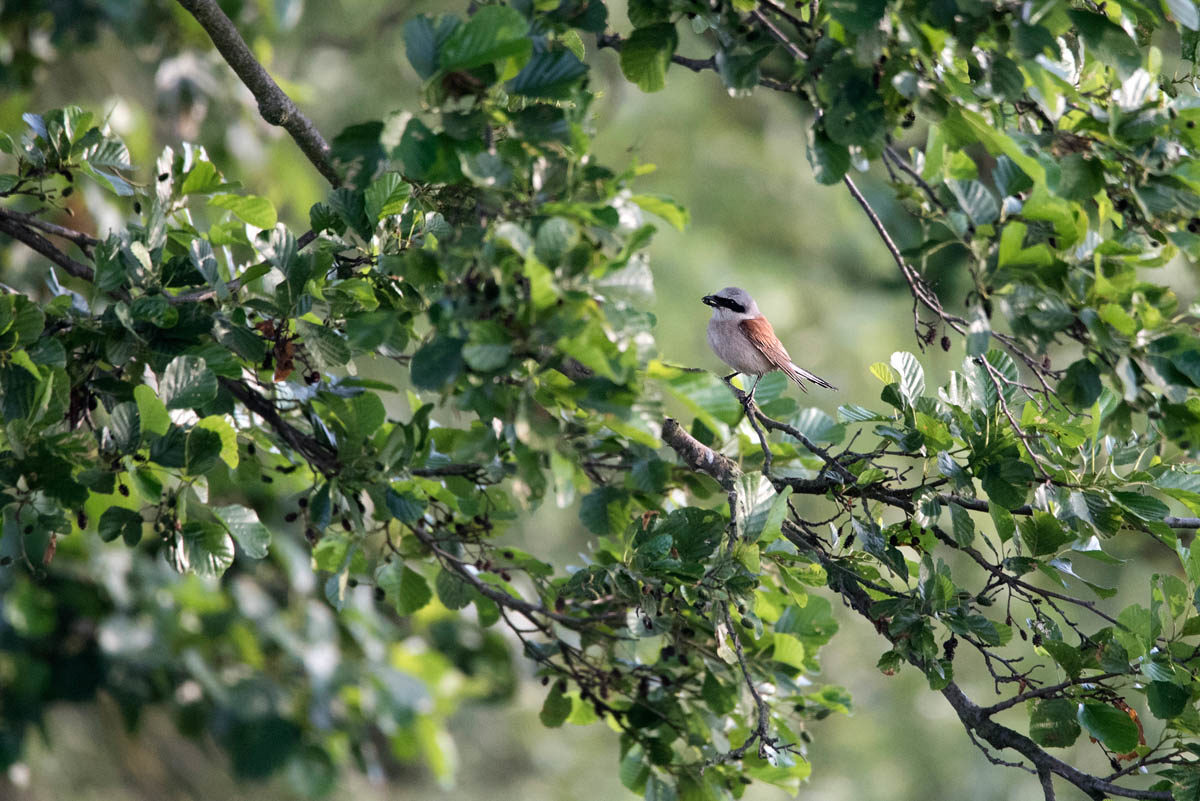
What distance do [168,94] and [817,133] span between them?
4.27 metres

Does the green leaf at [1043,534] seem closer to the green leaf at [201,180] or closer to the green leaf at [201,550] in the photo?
the green leaf at [201,550]

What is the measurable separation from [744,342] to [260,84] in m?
1.90

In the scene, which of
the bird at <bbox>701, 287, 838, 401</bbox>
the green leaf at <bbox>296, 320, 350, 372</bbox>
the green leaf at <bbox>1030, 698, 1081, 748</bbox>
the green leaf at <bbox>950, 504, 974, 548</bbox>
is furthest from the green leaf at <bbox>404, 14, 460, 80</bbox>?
the bird at <bbox>701, 287, 838, 401</bbox>

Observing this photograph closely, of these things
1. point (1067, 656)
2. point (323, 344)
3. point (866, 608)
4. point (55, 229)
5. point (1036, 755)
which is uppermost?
point (55, 229)

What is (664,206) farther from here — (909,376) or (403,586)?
(403,586)

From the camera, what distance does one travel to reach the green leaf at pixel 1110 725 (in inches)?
85.3

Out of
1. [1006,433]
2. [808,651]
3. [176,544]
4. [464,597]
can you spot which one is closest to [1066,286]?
[1006,433]

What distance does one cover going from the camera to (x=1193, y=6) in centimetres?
161

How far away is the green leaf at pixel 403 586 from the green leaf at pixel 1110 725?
1.46 meters

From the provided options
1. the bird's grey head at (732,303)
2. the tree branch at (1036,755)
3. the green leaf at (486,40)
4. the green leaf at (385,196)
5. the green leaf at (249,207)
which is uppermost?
the bird's grey head at (732,303)

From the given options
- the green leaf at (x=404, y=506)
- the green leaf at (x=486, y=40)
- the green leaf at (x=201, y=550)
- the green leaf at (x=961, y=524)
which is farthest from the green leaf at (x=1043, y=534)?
the green leaf at (x=201, y=550)

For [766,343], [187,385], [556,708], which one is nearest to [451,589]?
[556,708]

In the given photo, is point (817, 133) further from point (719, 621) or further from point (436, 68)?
point (719, 621)

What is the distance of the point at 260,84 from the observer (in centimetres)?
268
